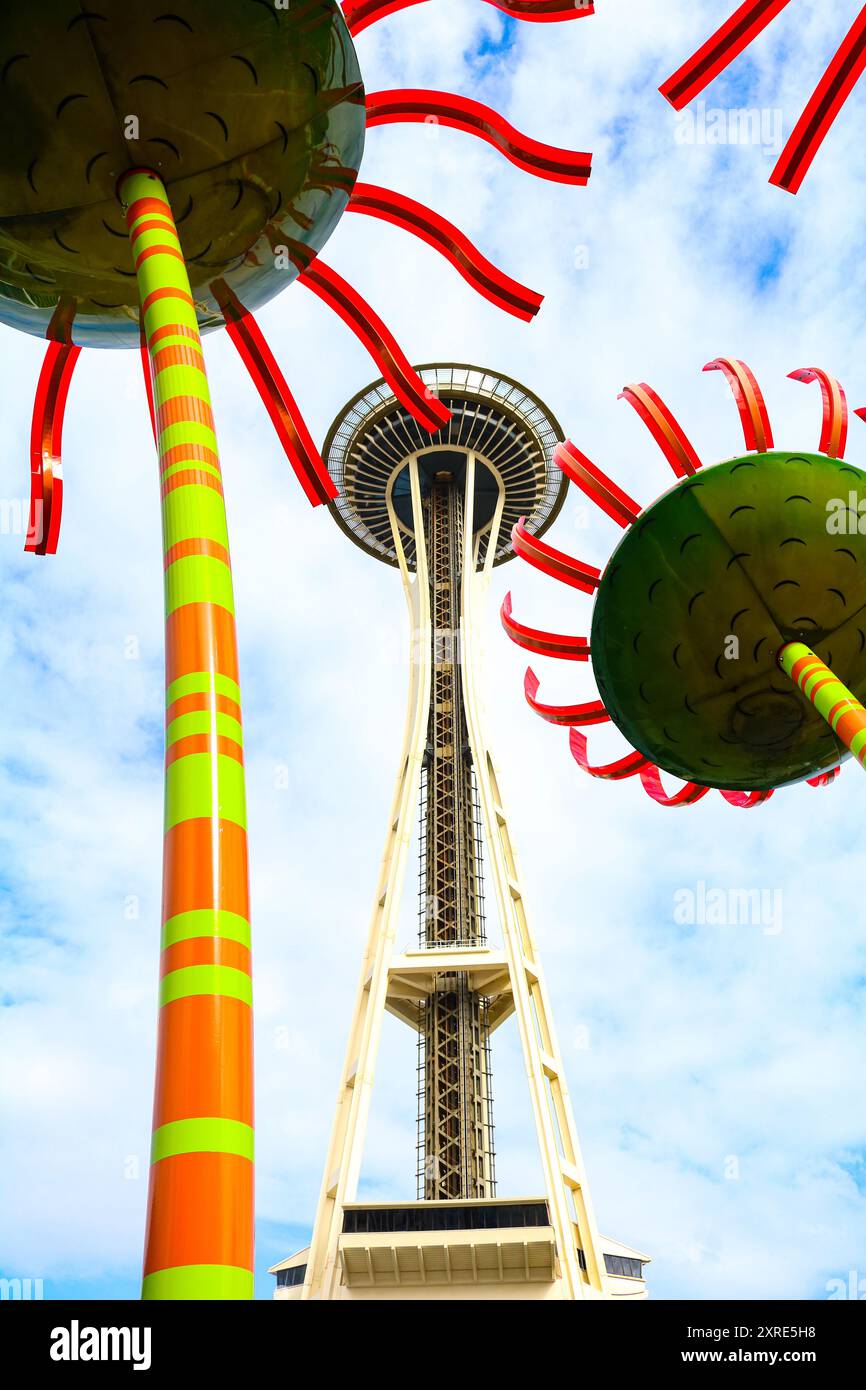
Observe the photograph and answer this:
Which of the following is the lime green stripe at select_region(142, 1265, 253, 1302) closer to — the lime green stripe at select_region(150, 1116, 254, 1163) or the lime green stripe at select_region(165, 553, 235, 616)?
the lime green stripe at select_region(150, 1116, 254, 1163)

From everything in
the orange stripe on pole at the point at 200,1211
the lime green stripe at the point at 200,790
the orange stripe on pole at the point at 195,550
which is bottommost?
the orange stripe on pole at the point at 200,1211

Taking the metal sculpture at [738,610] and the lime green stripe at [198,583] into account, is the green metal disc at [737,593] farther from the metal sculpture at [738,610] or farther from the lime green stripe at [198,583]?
the lime green stripe at [198,583]

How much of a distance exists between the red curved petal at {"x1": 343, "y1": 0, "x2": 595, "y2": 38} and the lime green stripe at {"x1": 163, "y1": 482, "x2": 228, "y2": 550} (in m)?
3.03

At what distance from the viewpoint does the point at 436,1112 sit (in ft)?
122

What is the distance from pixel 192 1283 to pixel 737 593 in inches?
213

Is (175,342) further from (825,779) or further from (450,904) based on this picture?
(450,904)

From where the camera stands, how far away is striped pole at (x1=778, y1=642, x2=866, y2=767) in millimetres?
6016

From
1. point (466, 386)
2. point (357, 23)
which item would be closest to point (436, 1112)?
point (466, 386)

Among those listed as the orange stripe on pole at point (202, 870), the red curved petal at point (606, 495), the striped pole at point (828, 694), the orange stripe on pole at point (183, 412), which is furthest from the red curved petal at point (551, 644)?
the orange stripe on pole at point (202, 870)

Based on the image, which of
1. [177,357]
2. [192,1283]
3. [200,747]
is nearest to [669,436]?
[177,357]

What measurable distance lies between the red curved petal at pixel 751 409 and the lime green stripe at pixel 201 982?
228 inches

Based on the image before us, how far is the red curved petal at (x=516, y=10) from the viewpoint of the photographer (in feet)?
17.9

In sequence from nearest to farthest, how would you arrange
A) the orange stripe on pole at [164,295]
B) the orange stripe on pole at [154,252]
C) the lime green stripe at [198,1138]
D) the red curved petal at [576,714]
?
the lime green stripe at [198,1138] < the orange stripe on pole at [164,295] < the orange stripe on pole at [154,252] < the red curved petal at [576,714]

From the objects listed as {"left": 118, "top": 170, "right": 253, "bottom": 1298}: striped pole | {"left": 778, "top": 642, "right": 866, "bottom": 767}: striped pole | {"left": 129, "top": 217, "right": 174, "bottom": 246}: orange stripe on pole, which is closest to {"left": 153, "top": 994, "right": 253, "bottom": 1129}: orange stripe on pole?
{"left": 118, "top": 170, "right": 253, "bottom": 1298}: striped pole
